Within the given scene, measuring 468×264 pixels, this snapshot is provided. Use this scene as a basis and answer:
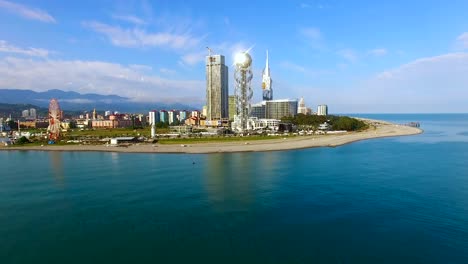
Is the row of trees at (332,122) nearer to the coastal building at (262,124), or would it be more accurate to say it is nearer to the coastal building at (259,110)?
the coastal building at (262,124)

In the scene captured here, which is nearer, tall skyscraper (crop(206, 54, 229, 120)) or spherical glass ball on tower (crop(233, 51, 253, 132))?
spherical glass ball on tower (crop(233, 51, 253, 132))

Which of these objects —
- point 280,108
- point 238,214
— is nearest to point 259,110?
point 280,108

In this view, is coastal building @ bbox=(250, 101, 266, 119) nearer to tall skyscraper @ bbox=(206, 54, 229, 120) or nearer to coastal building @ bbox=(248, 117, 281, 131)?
tall skyscraper @ bbox=(206, 54, 229, 120)

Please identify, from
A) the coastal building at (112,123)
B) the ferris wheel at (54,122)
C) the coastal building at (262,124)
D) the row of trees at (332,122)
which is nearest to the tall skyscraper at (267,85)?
the row of trees at (332,122)

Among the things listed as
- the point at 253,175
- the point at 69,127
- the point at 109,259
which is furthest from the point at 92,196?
the point at 69,127

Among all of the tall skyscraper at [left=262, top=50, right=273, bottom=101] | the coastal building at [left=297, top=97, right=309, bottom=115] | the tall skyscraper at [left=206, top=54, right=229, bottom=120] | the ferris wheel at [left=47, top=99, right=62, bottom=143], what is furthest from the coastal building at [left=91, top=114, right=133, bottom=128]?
the coastal building at [left=297, top=97, right=309, bottom=115]

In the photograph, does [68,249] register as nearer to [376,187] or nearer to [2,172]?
[376,187]

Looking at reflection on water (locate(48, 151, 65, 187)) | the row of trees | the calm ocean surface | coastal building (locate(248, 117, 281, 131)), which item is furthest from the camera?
coastal building (locate(248, 117, 281, 131))
